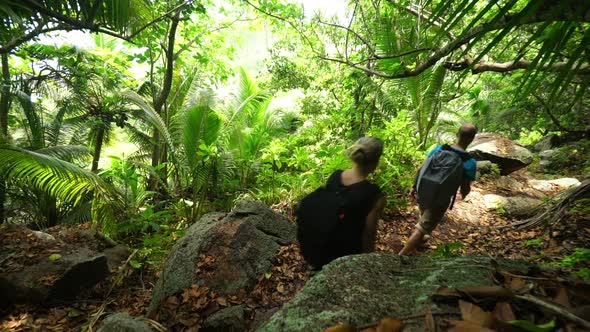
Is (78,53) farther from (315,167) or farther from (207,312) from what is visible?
(207,312)

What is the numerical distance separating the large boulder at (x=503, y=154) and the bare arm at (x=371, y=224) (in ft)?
20.6

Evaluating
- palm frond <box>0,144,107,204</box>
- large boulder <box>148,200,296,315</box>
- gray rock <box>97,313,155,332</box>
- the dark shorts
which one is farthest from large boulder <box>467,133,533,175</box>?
palm frond <box>0,144,107,204</box>

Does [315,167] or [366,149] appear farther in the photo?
[315,167]

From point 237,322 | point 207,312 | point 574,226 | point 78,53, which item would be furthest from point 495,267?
point 78,53

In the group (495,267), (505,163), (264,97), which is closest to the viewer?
(495,267)

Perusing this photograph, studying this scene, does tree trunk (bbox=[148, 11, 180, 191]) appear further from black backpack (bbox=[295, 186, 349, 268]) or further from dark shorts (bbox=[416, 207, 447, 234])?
dark shorts (bbox=[416, 207, 447, 234])

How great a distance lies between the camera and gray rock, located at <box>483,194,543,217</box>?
475 cm

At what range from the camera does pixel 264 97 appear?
27.9 feet

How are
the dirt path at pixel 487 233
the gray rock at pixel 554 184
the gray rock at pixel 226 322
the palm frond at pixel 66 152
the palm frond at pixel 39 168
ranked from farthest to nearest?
the palm frond at pixel 66 152, the gray rock at pixel 554 184, the palm frond at pixel 39 168, the dirt path at pixel 487 233, the gray rock at pixel 226 322

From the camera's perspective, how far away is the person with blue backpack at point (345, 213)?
2.02m

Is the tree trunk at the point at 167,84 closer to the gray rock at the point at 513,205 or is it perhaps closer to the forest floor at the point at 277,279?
the forest floor at the point at 277,279

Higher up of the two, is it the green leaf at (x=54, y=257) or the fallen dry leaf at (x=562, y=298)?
the fallen dry leaf at (x=562, y=298)

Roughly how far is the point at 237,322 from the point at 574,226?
345 centimetres

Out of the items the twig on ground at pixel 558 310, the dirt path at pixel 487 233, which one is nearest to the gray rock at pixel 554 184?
the dirt path at pixel 487 233
